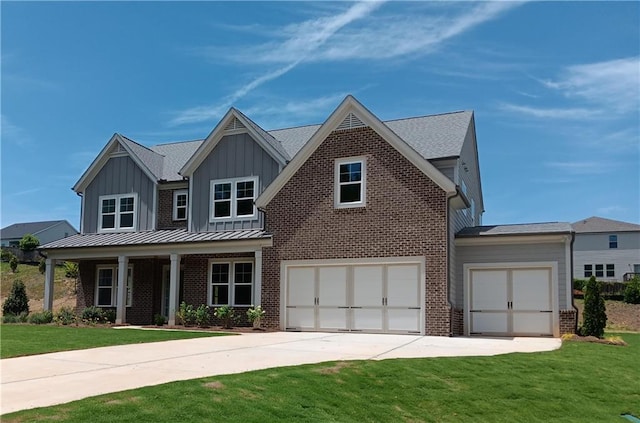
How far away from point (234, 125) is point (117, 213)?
7.18 metres

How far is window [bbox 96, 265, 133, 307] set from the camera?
2761 centimetres

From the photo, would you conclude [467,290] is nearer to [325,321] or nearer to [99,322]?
[325,321]

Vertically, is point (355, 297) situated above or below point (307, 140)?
below

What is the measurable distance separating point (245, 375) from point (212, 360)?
7.92ft

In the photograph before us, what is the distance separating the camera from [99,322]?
2602cm

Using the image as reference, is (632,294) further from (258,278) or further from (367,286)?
(258,278)

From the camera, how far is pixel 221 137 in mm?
25719

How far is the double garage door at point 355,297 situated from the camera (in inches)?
792

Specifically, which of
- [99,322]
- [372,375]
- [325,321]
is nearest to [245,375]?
[372,375]

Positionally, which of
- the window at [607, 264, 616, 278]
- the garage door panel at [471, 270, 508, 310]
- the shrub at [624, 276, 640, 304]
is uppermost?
the window at [607, 264, 616, 278]

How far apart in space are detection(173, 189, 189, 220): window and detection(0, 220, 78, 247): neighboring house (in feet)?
194

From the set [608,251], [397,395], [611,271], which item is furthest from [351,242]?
[608,251]

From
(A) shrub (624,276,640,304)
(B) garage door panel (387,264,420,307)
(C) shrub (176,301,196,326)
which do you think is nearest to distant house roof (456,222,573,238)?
(B) garage door panel (387,264,420,307)

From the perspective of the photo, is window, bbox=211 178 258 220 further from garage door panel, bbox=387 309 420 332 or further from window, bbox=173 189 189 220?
garage door panel, bbox=387 309 420 332
